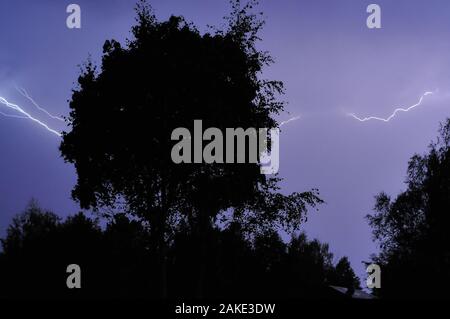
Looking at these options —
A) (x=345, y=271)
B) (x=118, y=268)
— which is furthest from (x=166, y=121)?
(x=345, y=271)

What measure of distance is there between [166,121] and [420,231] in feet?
79.4

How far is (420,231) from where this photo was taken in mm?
37156

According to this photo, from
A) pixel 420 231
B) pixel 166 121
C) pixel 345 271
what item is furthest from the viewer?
pixel 345 271

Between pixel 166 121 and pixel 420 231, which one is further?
pixel 420 231

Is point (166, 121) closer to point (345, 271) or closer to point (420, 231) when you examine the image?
point (420, 231)

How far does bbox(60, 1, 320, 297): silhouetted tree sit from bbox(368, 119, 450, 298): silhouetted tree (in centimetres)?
1539

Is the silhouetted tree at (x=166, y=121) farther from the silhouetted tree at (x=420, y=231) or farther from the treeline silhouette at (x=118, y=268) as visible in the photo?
the silhouetted tree at (x=420, y=231)

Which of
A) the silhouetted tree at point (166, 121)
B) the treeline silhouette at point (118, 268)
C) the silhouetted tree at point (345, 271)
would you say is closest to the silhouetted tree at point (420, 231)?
the treeline silhouette at point (118, 268)

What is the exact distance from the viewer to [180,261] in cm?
4497

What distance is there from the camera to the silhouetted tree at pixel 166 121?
22.6 m

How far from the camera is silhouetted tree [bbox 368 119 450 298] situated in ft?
113

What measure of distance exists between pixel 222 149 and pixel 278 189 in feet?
12.3

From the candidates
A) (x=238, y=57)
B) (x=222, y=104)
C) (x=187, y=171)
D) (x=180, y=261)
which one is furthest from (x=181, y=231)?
(x=180, y=261)

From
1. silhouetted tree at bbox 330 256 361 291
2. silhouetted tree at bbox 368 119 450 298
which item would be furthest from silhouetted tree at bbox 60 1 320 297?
silhouetted tree at bbox 330 256 361 291
